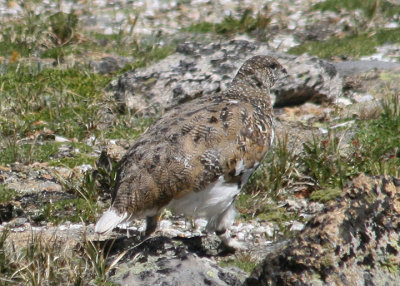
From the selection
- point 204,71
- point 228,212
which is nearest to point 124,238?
point 228,212

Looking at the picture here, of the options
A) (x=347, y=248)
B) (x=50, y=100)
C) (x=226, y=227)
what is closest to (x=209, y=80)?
Result: (x=50, y=100)

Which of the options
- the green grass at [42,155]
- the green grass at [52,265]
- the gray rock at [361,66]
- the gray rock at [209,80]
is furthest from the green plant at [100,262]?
the gray rock at [361,66]

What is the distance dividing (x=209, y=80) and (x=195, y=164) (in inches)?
161

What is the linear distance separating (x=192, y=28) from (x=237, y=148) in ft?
26.2

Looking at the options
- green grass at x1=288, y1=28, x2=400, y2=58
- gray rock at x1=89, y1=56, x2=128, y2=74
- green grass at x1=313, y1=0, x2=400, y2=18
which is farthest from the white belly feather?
green grass at x1=313, y1=0, x2=400, y2=18

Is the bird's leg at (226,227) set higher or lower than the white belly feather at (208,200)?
lower

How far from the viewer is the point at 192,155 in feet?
17.8

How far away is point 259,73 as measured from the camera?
6828 mm

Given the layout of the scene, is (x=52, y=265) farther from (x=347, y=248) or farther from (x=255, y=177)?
(x=255, y=177)

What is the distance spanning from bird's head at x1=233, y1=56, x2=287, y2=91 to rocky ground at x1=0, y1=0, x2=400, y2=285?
713 mm

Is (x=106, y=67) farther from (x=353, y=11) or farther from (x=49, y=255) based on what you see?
(x=49, y=255)

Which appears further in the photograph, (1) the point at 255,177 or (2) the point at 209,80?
(2) the point at 209,80

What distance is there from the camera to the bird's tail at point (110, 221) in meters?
5.20

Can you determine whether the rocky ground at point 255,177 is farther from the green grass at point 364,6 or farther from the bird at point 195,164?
the bird at point 195,164
